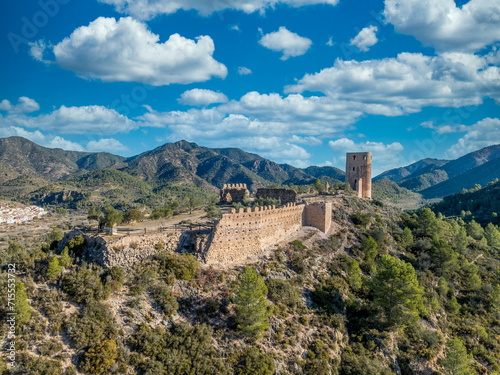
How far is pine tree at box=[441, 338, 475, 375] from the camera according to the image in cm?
3056

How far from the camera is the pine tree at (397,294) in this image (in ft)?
110

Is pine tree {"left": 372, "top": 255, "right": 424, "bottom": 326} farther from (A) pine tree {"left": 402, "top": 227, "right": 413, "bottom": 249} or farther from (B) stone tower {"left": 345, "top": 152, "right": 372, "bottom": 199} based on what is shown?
(B) stone tower {"left": 345, "top": 152, "right": 372, "bottom": 199}

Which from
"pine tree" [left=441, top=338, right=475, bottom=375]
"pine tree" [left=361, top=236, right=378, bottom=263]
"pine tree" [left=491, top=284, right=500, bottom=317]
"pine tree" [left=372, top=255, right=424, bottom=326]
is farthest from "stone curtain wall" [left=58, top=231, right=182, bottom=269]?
"pine tree" [left=491, top=284, right=500, bottom=317]

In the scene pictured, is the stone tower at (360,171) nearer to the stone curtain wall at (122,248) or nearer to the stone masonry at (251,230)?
the stone masonry at (251,230)

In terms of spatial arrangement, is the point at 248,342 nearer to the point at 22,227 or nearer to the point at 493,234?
the point at 493,234

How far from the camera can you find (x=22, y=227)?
99.4 meters

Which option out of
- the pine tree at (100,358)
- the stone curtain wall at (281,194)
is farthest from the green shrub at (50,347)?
the stone curtain wall at (281,194)

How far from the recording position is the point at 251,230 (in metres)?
35.8

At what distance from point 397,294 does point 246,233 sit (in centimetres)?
1822

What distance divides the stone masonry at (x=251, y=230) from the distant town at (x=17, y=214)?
108625 mm

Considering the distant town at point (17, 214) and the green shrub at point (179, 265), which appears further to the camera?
the distant town at point (17, 214)

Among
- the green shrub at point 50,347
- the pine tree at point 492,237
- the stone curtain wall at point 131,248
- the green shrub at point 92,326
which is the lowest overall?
the green shrub at point 50,347

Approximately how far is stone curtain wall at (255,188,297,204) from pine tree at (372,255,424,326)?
1996cm

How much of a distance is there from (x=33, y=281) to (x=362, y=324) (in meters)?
32.4
